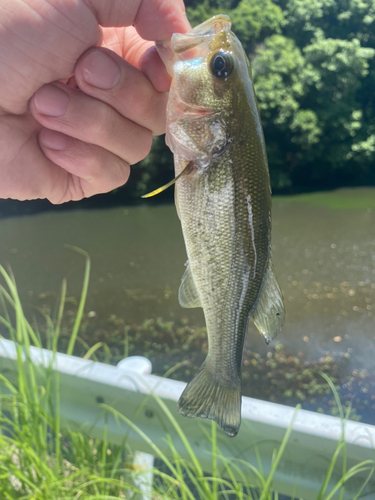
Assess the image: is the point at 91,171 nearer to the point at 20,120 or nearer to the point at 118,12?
the point at 20,120

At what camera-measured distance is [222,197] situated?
1.27 metres

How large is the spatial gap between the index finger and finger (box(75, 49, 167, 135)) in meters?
0.11

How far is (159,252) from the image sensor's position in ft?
31.0

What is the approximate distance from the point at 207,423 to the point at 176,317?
4.30m

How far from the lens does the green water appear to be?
5.87 metres

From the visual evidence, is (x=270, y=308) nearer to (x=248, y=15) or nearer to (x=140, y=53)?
(x=140, y=53)

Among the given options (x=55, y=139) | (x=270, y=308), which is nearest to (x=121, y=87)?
(x=55, y=139)

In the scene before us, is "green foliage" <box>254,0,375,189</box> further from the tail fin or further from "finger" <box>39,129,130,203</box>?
the tail fin

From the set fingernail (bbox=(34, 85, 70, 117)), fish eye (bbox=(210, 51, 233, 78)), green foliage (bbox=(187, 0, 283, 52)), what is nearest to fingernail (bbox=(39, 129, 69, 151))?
fingernail (bbox=(34, 85, 70, 117))

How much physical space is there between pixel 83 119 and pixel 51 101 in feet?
0.39

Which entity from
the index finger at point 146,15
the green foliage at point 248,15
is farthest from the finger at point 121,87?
the green foliage at point 248,15

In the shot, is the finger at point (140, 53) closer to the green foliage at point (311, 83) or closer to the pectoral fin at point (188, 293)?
the pectoral fin at point (188, 293)

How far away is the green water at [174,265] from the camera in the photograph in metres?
5.87

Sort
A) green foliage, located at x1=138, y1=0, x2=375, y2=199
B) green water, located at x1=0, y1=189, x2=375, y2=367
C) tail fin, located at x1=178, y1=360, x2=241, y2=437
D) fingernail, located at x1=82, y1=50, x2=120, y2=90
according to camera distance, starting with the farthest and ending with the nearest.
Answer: green foliage, located at x1=138, y1=0, x2=375, y2=199
green water, located at x1=0, y1=189, x2=375, y2=367
fingernail, located at x1=82, y1=50, x2=120, y2=90
tail fin, located at x1=178, y1=360, x2=241, y2=437
